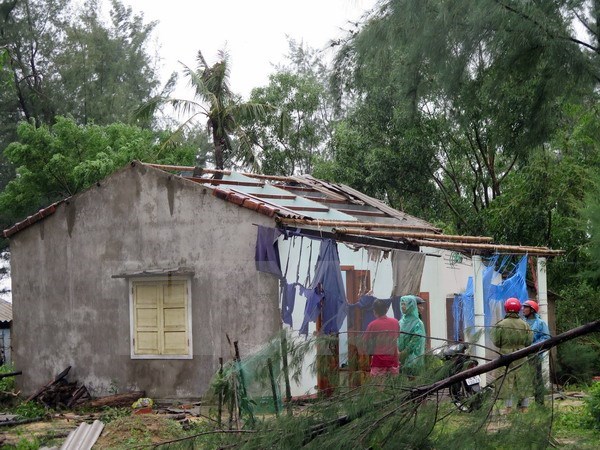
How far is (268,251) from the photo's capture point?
14.1 meters

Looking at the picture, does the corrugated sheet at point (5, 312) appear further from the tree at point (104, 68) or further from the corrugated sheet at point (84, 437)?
the corrugated sheet at point (84, 437)

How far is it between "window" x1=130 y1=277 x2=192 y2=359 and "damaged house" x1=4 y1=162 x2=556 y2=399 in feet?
0.07

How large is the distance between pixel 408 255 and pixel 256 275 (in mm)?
2882

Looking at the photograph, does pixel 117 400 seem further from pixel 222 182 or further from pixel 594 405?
pixel 594 405

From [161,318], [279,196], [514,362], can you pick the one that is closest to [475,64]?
[514,362]

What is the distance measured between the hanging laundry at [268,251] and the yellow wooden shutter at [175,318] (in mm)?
1907

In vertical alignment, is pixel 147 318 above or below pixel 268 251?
below

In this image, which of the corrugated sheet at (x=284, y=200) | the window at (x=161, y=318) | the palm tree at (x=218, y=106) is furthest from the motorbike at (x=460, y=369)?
the palm tree at (x=218, y=106)

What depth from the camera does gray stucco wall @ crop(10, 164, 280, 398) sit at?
14.8 meters

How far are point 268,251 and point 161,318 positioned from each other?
2.66 metres

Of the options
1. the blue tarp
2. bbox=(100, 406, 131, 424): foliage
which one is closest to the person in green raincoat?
bbox=(100, 406, 131, 424): foliage

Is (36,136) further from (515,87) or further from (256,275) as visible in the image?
(515,87)

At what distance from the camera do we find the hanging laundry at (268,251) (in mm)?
13938

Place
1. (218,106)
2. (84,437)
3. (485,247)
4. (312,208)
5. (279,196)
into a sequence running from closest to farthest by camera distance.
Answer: (84,437) < (485,247) < (312,208) < (279,196) < (218,106)
